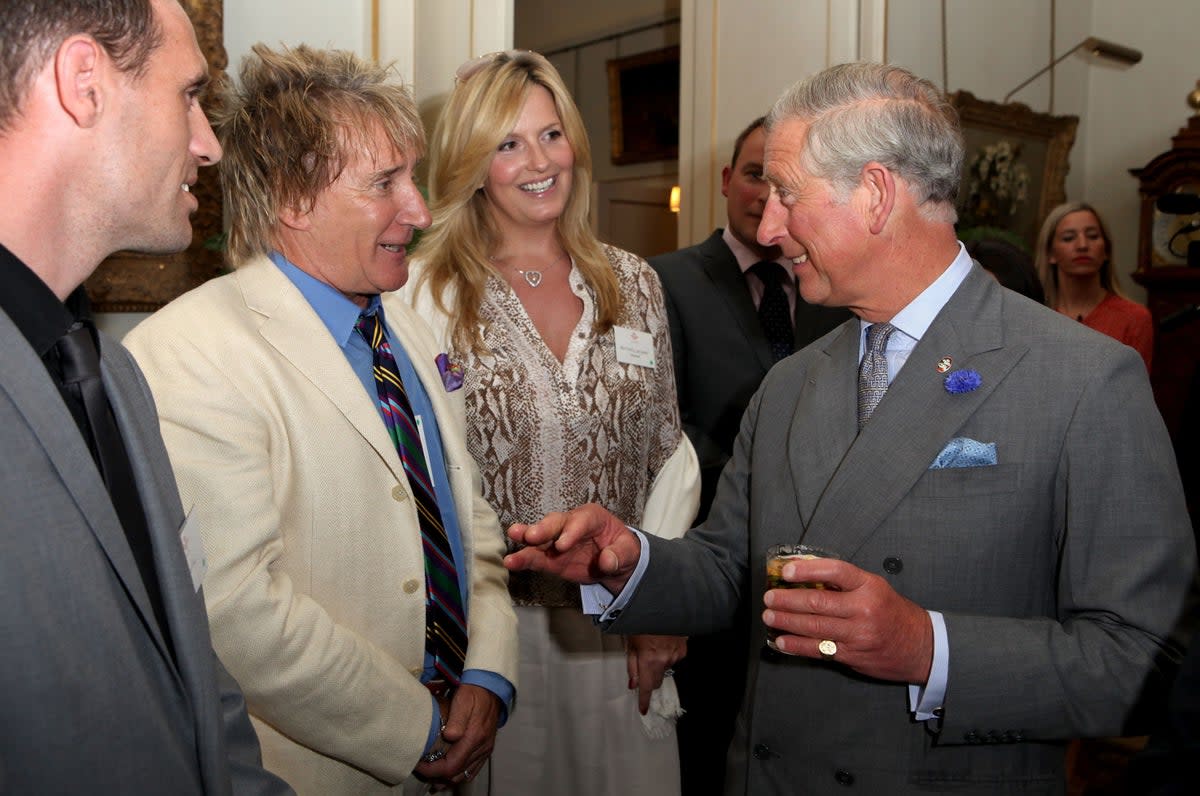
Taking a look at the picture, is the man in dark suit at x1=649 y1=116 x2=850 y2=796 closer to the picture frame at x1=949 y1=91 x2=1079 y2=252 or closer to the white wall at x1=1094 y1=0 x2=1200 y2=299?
the picture frame at x1=949 y1=91 x2=1079 y2=252

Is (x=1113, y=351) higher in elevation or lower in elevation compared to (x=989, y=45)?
lower

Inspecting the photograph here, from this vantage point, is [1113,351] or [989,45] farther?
[989,45]

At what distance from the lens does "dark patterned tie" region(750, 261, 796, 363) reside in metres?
3.21

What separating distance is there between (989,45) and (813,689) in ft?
19.0

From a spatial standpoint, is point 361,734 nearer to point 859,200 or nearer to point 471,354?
point 471,354

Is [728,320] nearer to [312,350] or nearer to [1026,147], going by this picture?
[312,350]

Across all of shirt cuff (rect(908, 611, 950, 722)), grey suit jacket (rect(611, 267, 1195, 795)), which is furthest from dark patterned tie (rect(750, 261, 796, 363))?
shirt cuff (rect(908, 611, 950, 722))

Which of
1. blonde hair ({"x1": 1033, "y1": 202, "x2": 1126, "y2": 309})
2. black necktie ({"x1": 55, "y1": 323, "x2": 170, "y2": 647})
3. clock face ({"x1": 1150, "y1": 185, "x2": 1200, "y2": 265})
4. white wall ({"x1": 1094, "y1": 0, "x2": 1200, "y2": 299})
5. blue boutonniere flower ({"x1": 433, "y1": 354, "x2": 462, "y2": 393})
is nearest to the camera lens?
black necktie ({"x1": 55, "y1": 323, "x2": 170, "y2": 647})

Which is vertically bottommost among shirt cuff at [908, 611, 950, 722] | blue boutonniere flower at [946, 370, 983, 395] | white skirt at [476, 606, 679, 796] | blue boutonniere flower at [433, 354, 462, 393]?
white skirt at [476, 606, 679, 796]

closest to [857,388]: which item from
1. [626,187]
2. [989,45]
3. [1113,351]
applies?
[1113,351]

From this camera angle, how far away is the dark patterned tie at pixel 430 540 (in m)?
1.99

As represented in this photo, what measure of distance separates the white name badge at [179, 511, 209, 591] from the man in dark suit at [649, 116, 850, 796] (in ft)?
5.98

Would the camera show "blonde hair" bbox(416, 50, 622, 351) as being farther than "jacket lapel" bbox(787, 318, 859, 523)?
Yes

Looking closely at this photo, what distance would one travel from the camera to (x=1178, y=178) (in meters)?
6.53
